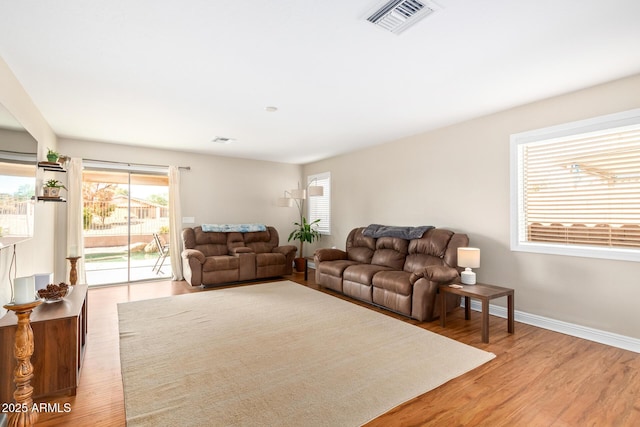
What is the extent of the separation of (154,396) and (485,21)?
11.4ft

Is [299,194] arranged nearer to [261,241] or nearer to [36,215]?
[261,241]

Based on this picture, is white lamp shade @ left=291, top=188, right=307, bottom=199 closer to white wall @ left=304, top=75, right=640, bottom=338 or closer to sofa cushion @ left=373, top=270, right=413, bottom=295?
white wall @ left=304, top=75, right=640, bottom=338

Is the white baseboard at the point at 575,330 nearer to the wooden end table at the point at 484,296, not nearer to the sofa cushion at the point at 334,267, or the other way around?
the wooden end table at the point at 484,296

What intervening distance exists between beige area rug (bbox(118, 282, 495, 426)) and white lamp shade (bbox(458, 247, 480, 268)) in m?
0.95

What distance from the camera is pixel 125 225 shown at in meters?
5.94

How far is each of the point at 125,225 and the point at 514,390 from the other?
637 centimetres

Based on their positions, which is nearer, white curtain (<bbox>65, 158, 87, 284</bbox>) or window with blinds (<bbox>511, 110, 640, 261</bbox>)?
window with blinds (<bbox>511, 110, 640, 261</bbox>)

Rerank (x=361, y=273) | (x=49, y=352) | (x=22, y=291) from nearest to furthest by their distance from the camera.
A: (x=22, y=291) < (x=49, y=352) < (x=361, y=273)

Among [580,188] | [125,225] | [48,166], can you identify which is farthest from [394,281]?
[125,225]

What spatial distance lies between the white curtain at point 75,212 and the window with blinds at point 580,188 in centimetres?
665

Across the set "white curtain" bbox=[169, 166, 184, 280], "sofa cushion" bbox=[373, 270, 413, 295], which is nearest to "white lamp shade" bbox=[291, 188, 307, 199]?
"white curtain" bbox=[169, 166, 184, 280]

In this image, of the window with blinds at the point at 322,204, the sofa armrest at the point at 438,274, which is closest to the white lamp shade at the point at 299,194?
the window with blinds at the point at 322,204

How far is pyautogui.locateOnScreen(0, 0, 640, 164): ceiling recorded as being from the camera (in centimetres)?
206

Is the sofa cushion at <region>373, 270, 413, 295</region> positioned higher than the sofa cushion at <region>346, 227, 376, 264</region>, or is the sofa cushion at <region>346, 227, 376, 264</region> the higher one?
the sofa cushion at <region>346, 227, 376, 264</region>
